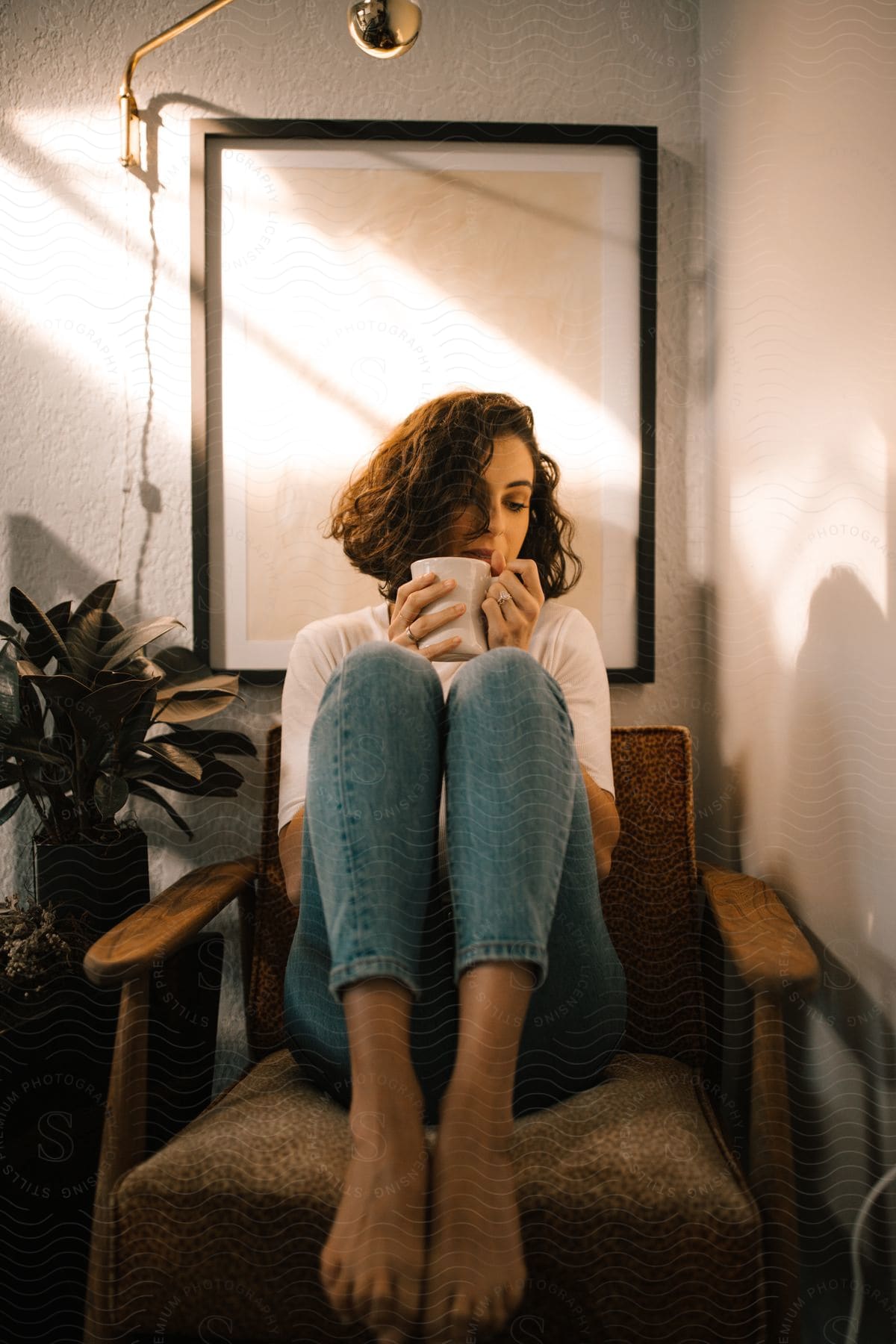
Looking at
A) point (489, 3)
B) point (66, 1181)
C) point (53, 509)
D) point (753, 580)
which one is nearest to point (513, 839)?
point (753, 580)

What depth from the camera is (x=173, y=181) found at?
2.63ft

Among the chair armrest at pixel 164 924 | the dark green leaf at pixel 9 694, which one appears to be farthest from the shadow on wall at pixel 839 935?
the dark green leaf at pixel 9 694

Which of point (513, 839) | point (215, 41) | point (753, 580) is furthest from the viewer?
point (215, 41)

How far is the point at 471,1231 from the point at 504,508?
1.70 feet

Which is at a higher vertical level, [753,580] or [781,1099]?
[753,580]

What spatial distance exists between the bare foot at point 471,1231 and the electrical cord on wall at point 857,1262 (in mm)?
253

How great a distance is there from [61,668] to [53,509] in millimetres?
196

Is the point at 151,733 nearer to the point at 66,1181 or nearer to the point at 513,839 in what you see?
the point at 66,1181

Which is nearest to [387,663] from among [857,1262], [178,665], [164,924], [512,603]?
[512,603]

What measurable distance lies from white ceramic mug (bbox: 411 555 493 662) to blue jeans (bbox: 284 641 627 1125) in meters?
0.08

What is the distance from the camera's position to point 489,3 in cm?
78

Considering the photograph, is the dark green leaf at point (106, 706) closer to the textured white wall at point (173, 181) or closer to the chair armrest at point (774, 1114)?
the textured white wall at point (173, 181)

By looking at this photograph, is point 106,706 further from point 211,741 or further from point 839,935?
point 839,935

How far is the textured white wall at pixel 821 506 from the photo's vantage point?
21.0 inches
